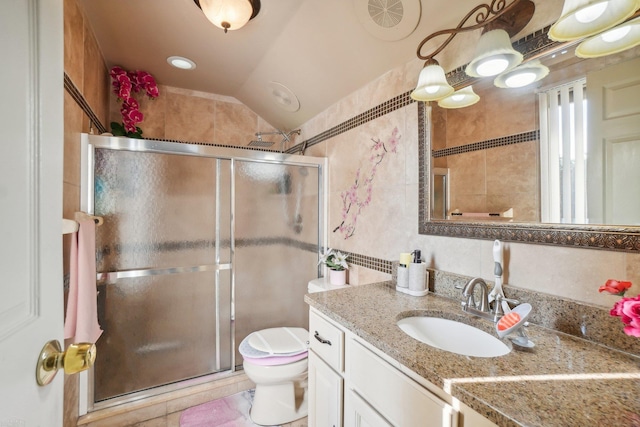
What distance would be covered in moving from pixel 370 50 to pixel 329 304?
1.35m

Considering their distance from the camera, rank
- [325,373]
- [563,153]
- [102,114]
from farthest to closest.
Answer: [102,114]
[325,373]
[563,153]

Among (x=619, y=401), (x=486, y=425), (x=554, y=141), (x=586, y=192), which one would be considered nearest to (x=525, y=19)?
(x=554, y=141)

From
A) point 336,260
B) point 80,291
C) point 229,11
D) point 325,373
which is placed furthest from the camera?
point 336,260

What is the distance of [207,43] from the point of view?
189 cm

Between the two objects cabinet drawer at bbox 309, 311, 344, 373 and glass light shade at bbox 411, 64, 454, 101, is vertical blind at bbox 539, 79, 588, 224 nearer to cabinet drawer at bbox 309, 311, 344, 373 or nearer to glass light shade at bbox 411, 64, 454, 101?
glass light shade at bbox 411, 64, 454, 101

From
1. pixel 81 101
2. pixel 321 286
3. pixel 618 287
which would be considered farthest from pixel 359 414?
pixel 81 101

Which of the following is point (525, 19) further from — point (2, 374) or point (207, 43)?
point (207, 43)

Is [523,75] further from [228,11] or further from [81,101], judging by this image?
[81,101]

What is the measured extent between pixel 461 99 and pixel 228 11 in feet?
4.04

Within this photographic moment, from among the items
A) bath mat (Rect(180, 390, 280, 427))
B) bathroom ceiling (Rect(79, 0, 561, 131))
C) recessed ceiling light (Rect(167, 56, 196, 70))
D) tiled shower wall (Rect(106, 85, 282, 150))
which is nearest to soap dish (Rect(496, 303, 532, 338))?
bathroom ceiling (Rect(79, 0, 561, 131))

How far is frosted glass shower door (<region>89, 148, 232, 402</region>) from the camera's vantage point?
1647 millimetres

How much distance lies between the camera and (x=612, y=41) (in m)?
0.79

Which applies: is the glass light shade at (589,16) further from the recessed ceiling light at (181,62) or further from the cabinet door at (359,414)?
the recessed ceiling light at (181,62)

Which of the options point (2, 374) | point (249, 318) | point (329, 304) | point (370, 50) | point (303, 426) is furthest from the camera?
point (249, 318)
